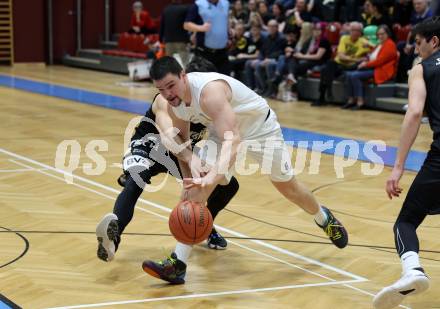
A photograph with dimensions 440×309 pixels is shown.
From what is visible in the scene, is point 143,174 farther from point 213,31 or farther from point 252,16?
point 252,16

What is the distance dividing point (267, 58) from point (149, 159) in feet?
32.4

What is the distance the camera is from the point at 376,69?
1334 centimetres

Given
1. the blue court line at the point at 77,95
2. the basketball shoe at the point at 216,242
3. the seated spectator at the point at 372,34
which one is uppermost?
the seated spectator at the point at 372,34

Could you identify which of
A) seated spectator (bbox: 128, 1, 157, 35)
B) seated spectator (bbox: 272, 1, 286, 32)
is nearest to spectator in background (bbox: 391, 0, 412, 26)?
seated spectator (bbox: 272, 1, 286, 32)

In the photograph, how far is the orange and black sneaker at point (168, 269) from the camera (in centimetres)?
471

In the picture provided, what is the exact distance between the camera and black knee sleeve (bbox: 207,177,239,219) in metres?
5.51

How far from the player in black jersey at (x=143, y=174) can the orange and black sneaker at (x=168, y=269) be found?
1.23 ft

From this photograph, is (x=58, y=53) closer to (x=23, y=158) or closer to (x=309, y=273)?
(x=23, y=158)

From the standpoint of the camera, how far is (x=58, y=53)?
2291cm

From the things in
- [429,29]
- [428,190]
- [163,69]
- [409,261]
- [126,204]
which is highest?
[429,29]

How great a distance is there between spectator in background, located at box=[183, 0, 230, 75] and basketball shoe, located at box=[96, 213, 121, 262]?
7.52 m

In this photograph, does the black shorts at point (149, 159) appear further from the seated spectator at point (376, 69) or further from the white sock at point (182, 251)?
the seated spectator at point (376, 69)

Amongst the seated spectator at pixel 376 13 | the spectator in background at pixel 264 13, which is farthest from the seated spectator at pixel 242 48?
the seated spectator at pixel 376 13

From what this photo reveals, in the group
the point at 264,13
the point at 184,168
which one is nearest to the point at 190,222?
the point at 184,168
